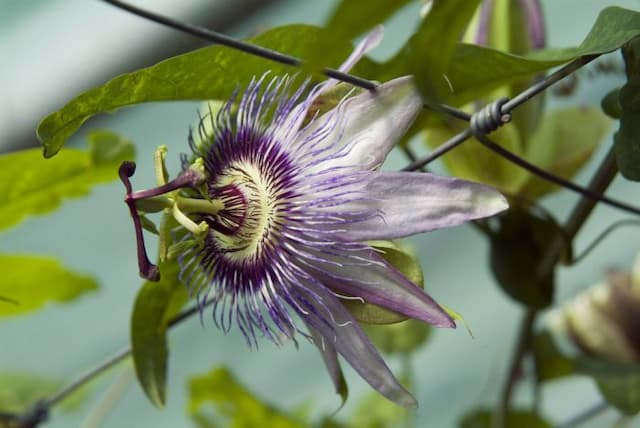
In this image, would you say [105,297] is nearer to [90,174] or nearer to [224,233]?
[90,174]

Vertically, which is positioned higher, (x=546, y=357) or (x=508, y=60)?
(x=508, y=60)

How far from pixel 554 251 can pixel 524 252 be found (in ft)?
0.10

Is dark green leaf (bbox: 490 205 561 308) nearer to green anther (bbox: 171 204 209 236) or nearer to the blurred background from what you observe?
green anther (bbox: 171 204 209 236)

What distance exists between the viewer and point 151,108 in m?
2.14

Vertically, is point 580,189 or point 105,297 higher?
point 580,189

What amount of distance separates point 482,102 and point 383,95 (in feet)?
0.90

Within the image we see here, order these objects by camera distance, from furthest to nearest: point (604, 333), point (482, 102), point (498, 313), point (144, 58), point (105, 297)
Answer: point (105, 297) → point (144, 58) → point (498, 313) → point (604, 333) → point (482, 102)

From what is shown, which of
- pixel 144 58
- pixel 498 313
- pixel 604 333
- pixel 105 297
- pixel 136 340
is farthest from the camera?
pixel 105 297

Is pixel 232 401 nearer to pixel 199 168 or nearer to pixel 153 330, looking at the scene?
pixel 153 330

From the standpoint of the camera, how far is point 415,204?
412 mm

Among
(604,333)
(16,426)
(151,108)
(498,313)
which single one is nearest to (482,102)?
(604,333)

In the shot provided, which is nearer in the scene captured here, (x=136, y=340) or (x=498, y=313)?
(x=136, y=340)

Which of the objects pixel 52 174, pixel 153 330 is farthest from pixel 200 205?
pixel 52 174

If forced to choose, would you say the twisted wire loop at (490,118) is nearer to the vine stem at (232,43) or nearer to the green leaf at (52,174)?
the vine stem at (232,43)
